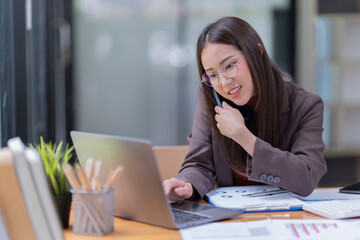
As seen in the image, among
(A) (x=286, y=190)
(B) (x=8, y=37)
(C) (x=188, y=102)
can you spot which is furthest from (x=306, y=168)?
(C) (x=188, y=102)

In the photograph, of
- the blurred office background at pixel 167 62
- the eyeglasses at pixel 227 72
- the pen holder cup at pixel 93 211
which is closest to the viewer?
the pen holder cup at pixel 93 211

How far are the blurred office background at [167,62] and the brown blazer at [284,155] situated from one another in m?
2.65

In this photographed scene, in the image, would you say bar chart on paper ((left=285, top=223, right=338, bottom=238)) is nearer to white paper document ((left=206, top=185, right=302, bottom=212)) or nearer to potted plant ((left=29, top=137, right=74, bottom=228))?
white paper document ((left=206, top=185, right=302, bottom=212))

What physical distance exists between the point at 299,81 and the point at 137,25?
5.46ft

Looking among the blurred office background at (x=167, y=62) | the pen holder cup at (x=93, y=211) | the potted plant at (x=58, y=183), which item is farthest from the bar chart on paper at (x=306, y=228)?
the blurred office background at (x=167, y=62)

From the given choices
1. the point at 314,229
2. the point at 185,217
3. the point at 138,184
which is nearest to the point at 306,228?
Result: the point at 314,229

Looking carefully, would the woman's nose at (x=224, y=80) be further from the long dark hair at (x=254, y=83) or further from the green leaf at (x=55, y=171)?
the green leaf at (x=55, y=171)

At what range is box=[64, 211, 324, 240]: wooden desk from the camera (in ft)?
3.78

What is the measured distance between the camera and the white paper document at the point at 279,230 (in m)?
1.12

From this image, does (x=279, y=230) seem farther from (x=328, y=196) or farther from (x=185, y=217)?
(x=328, y=196)

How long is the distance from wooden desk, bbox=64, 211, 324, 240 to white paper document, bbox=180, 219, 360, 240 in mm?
46

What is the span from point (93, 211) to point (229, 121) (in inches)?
24.9

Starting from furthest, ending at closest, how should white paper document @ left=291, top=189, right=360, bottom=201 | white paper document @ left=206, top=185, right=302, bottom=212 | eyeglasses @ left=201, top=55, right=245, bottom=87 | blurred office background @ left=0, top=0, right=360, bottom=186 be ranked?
1. blurred office background @ left=0, top=0, right=360, bottom=186
2. eyeglasses @ left=201, top=55, right=245, bottom=87
3. white paper document @ left=291, top=189, right=360, bottom=201
4. white paper document @ left=206, top=185, right=302, bottom=212

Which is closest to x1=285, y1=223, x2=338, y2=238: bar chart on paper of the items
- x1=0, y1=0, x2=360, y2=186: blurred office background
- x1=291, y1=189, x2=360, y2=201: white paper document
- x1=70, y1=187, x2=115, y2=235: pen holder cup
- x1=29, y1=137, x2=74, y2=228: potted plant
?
x1=291, y1=189, x2=360, y2=201: white paper document
